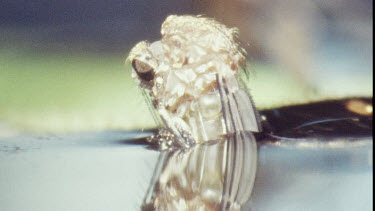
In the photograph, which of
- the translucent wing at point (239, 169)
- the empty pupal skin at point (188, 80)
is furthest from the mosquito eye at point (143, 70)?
the translucent wing at point (239, 169)

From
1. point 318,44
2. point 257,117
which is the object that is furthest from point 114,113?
point 318,44

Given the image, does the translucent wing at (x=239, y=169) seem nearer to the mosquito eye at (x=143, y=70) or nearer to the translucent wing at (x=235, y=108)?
the translucent wing at (x=235, y=108)

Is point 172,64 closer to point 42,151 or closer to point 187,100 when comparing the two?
point 187,100

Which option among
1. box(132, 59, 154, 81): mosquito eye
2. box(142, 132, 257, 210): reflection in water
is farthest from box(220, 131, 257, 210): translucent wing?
box(132, 59, 154, 81): mosquito eye

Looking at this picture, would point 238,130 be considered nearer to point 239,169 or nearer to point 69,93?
point 239,169

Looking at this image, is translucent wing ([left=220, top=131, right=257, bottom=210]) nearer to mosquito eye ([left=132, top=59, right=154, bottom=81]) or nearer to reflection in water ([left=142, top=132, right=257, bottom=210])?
reflection in water ([left=142, top=132, right=257, bottom=210])

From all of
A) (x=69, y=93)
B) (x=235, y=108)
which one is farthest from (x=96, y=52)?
(x=235, y=108)

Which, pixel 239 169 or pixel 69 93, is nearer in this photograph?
pixel 239 169
